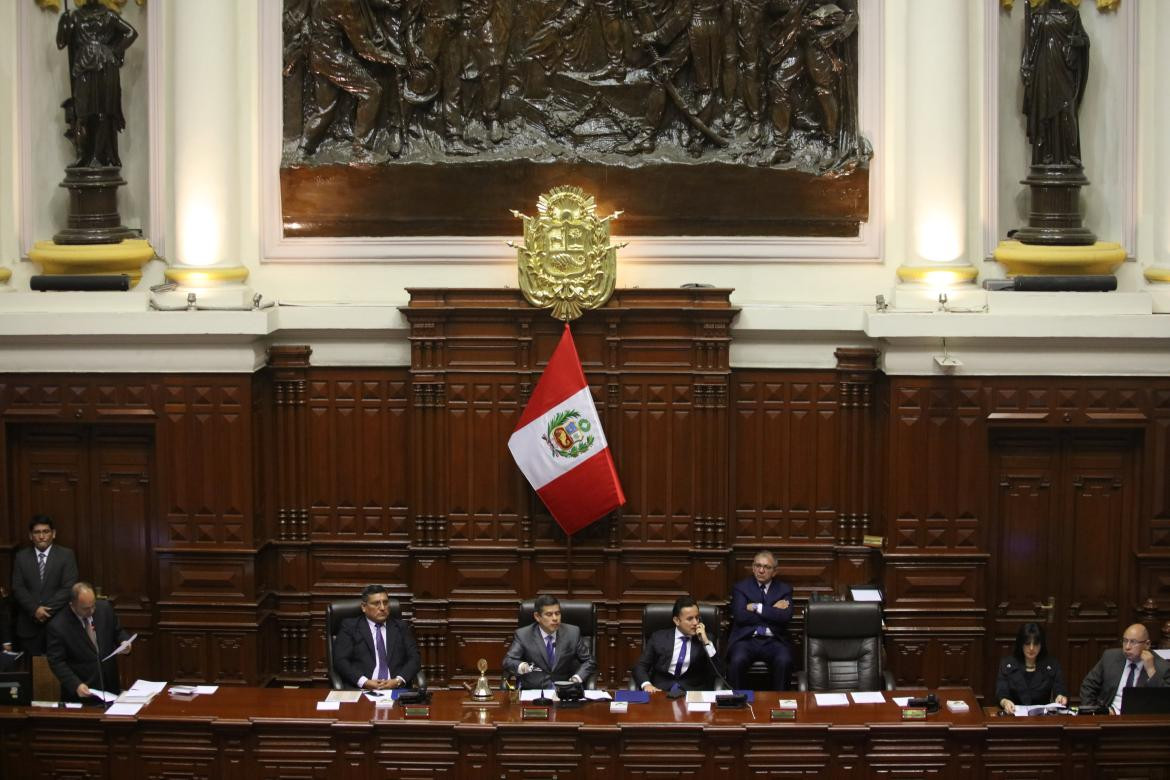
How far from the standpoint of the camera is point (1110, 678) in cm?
1132

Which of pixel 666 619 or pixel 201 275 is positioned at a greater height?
pixel 201 275

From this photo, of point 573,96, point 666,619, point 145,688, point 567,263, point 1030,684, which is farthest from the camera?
point 573,96

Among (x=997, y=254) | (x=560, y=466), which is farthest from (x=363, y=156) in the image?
(x=997, y=254)

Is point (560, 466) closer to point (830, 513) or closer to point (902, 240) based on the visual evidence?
point (830, 513)

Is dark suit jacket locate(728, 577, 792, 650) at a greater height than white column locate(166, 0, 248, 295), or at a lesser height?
lesser

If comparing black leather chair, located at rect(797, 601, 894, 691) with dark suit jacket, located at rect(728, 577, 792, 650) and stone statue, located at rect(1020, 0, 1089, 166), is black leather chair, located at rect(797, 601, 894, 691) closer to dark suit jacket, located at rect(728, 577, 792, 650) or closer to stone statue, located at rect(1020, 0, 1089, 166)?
dark suit jacket, located at rect(728, 577, 792, 650)

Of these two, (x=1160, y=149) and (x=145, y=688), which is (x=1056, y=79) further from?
(x=145, y=688)

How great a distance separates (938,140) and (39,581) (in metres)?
6.68

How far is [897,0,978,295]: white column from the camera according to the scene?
12.6m

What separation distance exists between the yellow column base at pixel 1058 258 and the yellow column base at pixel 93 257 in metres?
5.97

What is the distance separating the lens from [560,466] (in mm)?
12758

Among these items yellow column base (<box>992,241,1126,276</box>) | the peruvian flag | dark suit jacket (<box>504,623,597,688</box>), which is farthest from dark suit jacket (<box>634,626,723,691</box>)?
yellow column base (<box>992,241,1126,276</box>)

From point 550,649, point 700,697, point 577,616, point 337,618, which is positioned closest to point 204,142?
point 337,618

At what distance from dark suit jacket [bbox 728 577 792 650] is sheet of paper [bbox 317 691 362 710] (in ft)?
8.76
